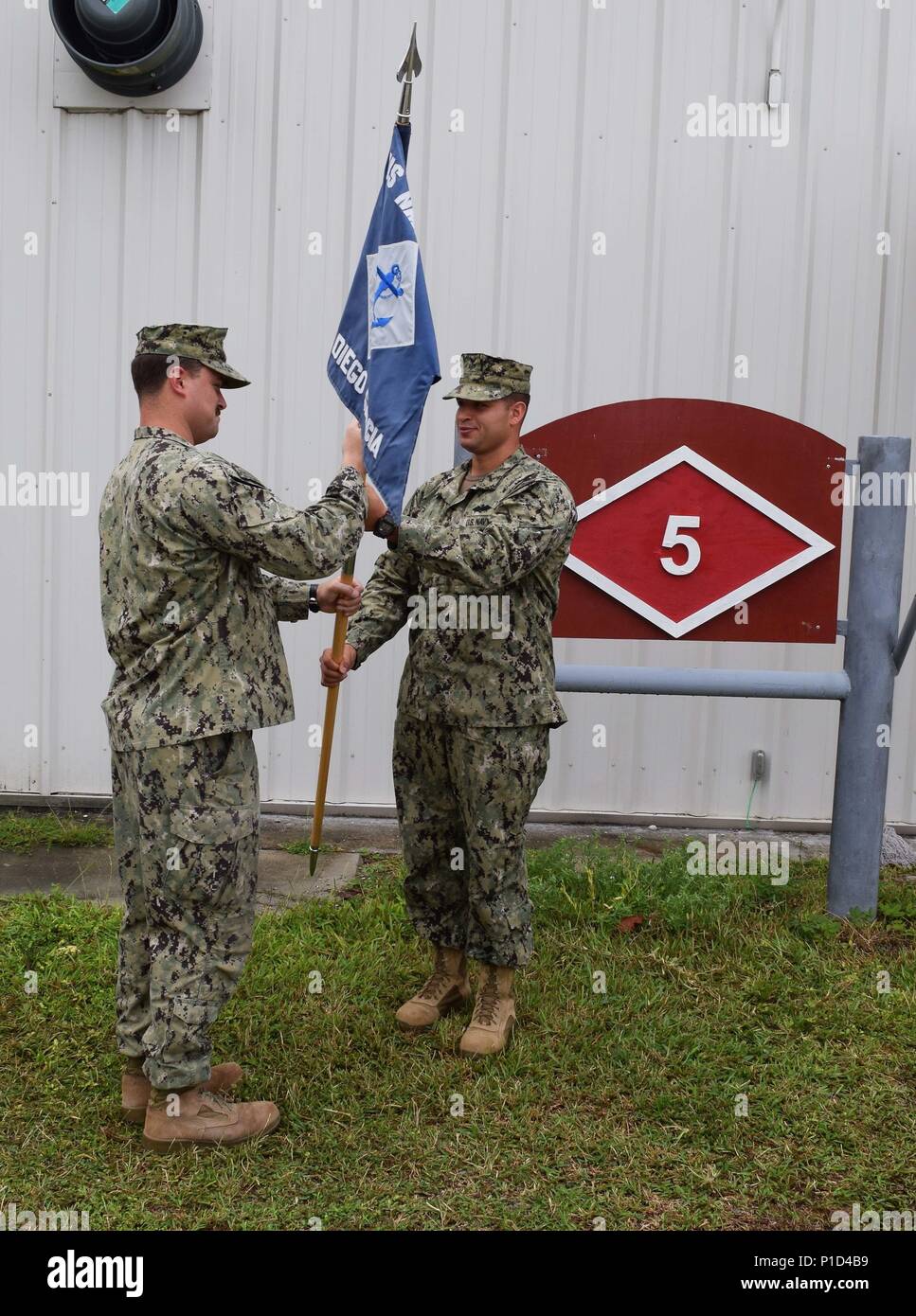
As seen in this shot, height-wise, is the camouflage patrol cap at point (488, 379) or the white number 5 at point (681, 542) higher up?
the camouflage patrol cap at point (488, 379)

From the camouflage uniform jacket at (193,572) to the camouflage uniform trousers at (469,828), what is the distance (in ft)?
2.44

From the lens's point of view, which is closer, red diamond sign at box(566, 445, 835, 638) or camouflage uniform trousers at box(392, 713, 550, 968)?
camouflage uniform trousers at box(392, 713, 550, 968)

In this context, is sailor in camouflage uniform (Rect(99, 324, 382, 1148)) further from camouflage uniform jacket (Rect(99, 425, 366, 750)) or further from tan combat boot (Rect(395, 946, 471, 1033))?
tan combat boot (Rect(395, 946, 471, 1033))

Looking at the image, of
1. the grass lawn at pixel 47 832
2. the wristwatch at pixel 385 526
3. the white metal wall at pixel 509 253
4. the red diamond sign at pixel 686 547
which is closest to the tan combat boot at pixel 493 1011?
the wristwatch at pixel 385 526

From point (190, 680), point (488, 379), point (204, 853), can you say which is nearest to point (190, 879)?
point (204, 853)

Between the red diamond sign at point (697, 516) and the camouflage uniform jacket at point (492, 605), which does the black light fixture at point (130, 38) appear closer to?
the red diamond sign at point (697, 516)

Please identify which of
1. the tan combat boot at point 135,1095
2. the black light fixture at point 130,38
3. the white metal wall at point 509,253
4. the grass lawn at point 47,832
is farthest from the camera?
the white metal wall at point 509,253

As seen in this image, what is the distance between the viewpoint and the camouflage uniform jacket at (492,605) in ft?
11.4

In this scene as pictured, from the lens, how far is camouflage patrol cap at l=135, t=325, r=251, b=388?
309 cm

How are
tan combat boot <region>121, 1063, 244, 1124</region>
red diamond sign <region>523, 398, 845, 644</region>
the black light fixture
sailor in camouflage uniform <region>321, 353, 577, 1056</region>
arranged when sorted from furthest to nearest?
the black light fixture → red diamond sign <region>523, 398, 845, 644</region> → sailor in camouflage uniform <region>321, 353, 577, 1056</region> → tan combat boot <region>121, 1063, 244, 1124</region>

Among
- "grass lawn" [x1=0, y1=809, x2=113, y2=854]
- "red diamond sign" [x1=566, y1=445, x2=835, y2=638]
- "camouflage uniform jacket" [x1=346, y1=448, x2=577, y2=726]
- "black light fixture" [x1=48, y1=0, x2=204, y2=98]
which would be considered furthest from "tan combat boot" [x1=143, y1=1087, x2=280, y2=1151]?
"black light fixture" [x1=48, y1=0, x2=204, y2=98]

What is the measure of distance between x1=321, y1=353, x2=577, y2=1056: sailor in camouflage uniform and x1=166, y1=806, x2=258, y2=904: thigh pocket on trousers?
25.1 inches

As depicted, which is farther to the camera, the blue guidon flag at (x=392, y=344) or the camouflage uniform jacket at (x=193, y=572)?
the blue guidon flag at (x=392, y=344)

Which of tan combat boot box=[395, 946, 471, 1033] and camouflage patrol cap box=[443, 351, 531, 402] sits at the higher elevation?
camouflage patrol cap box=[443, 351, 531, 402]
